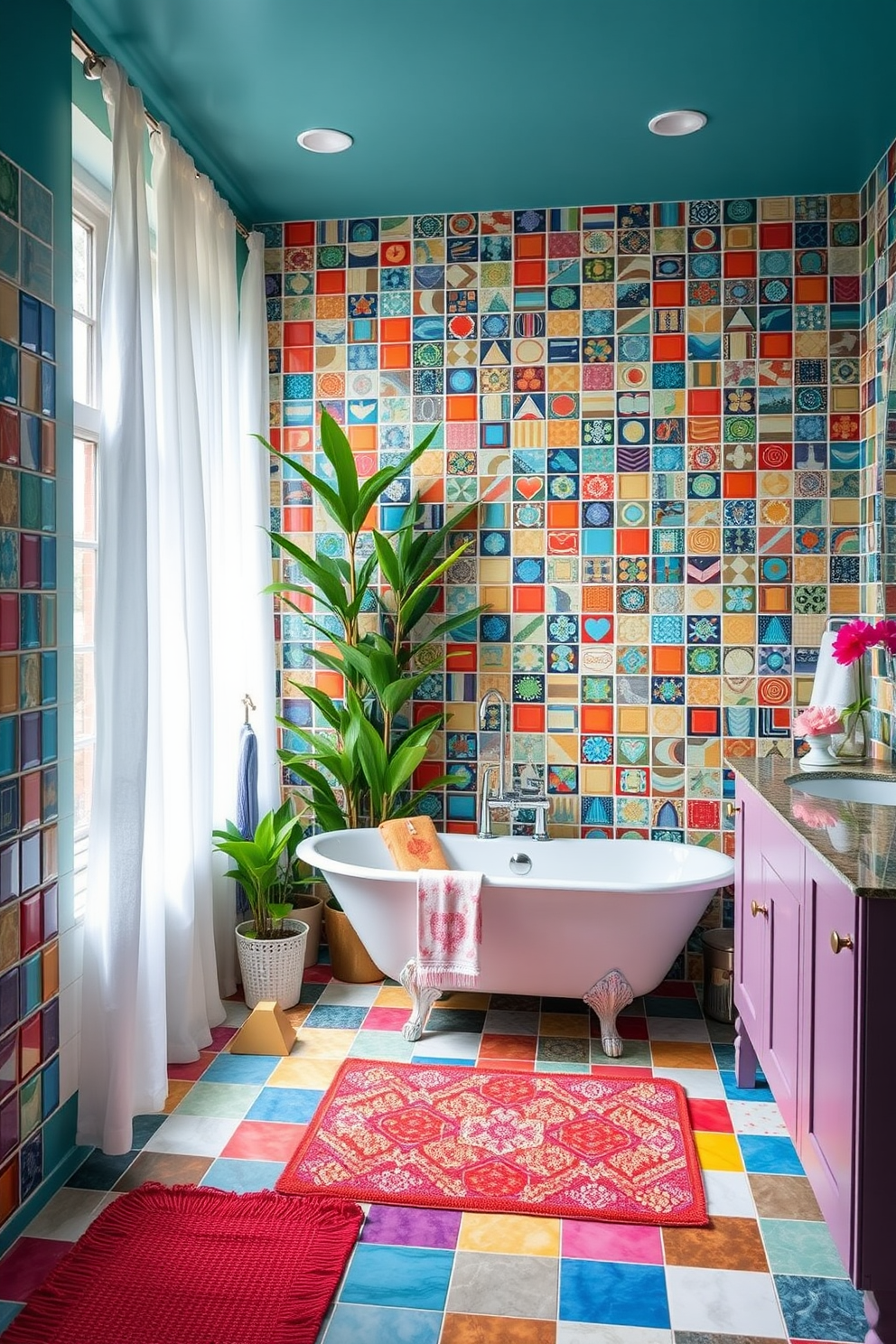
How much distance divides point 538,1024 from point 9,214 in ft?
9.19

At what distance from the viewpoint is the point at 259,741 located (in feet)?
12.9

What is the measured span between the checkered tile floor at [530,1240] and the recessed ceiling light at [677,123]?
2.83m

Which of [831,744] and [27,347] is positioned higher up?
[27,347]

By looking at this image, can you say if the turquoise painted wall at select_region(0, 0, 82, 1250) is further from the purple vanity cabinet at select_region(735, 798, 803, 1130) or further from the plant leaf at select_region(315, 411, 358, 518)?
the purple vanity cabinet at select_region(735, 798, 803, 1130)

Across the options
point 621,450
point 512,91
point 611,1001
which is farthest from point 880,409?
point 611,1001

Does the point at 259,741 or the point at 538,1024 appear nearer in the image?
the point at 538,1024

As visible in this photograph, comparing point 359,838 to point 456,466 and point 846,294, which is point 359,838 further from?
point 846,294

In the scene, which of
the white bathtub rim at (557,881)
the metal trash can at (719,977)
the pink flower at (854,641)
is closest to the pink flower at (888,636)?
the pink flower at (854,641)

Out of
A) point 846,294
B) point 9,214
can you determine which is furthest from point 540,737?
point 9,214

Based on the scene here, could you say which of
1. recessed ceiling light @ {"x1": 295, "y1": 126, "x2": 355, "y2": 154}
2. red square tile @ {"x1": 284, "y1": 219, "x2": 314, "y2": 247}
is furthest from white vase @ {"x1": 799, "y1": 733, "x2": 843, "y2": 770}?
red square tile @ {"x1": 284, "y1": 219, "x2": 314, "y2": 247}

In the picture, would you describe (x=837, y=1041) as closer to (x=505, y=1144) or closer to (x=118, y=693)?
(x=505, y=1144)

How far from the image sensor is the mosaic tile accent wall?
12.6ft

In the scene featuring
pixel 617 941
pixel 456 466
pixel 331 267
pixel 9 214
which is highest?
pixel 331 267

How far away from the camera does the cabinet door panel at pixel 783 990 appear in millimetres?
2430
